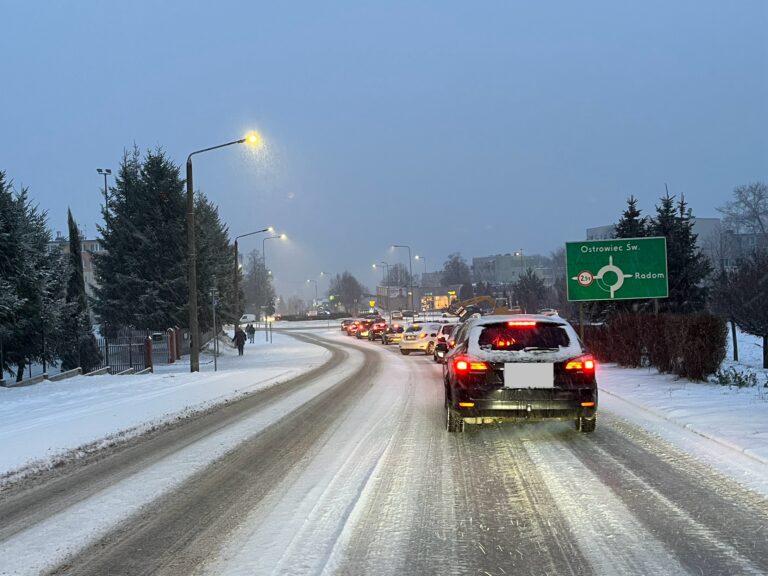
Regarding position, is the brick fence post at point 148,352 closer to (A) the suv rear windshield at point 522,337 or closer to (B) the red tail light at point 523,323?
(A) the suv rear windshield at point 522,337

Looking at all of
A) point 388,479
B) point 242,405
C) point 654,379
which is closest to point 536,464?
point 388,479

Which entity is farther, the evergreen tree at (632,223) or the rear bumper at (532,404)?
the evergreen tree at (632,223)

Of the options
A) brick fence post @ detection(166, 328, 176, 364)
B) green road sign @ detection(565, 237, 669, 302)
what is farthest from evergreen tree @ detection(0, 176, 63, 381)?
green road sign @ detection(565, 237, 669, 302)

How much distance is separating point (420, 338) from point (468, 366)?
22200 mm

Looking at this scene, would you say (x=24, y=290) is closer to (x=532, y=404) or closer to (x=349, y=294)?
(x=532, y=404)

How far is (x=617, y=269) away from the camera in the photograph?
1850cm

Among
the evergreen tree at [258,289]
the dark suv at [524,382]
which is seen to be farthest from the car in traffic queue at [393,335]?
the evergreen tree at [258,289]

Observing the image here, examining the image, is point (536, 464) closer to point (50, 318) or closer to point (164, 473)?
point (164, 473)

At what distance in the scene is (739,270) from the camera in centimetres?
2644

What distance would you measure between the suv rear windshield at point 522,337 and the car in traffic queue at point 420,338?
21.2 meters

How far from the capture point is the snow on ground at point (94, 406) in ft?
27.9

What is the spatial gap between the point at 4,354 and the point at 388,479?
752 inches

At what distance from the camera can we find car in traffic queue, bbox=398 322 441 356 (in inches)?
1168

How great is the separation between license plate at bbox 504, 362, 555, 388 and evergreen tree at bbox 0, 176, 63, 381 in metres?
14.9
